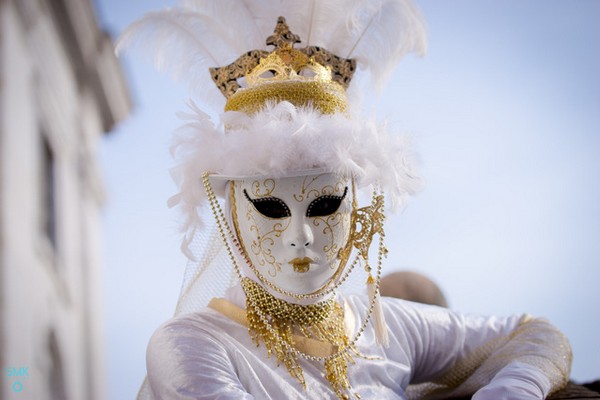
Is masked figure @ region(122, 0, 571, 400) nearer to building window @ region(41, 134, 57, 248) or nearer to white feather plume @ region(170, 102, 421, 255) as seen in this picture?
white feather plume @ region(170, 102, 421, 255)

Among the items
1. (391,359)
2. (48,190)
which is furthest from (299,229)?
(48,190)

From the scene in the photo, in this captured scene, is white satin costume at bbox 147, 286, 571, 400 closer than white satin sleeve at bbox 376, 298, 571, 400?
Yes

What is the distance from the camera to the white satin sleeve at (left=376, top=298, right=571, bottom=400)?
7.86ft

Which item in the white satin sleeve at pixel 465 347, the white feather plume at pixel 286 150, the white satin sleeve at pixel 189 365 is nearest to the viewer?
the white satin sleeve at pixel 189 365

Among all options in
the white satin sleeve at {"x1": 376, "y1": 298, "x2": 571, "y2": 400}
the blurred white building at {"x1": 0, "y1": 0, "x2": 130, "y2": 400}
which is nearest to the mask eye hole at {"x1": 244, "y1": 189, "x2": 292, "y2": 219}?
the white satin sleeve at {"x1": 376, "y1": 298, "x2": 571, "y2": 400}

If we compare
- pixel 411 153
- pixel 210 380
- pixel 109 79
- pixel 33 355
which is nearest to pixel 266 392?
pixel 210 380

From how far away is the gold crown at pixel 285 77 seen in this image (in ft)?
7.41

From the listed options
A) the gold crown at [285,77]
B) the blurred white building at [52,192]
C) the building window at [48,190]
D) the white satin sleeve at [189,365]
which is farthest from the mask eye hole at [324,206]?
the building window at [48,190]

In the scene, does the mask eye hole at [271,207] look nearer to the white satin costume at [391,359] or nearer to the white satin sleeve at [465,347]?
the white satin costume at [391,359]

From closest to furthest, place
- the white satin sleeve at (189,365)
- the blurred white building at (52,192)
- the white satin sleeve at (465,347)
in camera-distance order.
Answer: the white satin sleeve at (189,365) < the white satin sleeve at (465,347) < the blurred white building at (52,192)

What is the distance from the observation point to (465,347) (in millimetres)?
2564

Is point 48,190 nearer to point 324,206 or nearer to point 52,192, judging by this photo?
point 52,192

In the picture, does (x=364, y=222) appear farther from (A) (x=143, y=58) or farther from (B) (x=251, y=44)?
(A) (x=143, y=58)

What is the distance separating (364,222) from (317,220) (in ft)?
0.50
